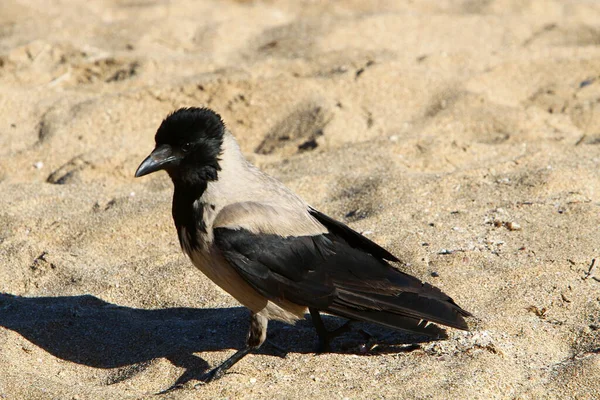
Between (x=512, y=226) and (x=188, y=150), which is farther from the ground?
(x=188, y=150)

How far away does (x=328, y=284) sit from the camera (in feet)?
12.9

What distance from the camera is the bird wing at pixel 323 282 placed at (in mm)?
3857

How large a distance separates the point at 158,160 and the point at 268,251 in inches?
28.6

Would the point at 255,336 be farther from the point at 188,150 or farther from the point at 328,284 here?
the point at 188,150

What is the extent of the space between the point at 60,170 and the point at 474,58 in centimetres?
386

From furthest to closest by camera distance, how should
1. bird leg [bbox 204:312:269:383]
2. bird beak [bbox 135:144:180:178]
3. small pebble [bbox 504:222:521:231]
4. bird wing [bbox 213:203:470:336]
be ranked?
small pebble [bbox 504:222:521:231] → bird beak [bbox 135:144:180:178] → bird leg [bbox 204:312:269:383] → bird wing [bbox 213:203:470:336]

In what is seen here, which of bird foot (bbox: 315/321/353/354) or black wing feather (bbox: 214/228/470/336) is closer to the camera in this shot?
black wing feather (bbox: 214/228/470/336)

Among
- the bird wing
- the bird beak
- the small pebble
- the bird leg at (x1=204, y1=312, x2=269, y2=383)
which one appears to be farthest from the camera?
the small pebble

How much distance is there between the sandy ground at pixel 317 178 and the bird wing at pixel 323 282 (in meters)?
0.21

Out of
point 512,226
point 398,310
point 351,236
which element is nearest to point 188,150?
point 351,236

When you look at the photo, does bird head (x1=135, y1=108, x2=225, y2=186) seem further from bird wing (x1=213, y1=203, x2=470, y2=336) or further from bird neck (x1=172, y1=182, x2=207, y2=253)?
bird wing (x1=213, y1=203, x2=470, y2=336)

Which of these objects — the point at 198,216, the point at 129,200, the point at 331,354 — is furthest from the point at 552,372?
the point at 129,200

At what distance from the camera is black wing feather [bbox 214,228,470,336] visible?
12.7 feet

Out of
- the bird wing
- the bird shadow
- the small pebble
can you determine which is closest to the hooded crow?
the bird wing
